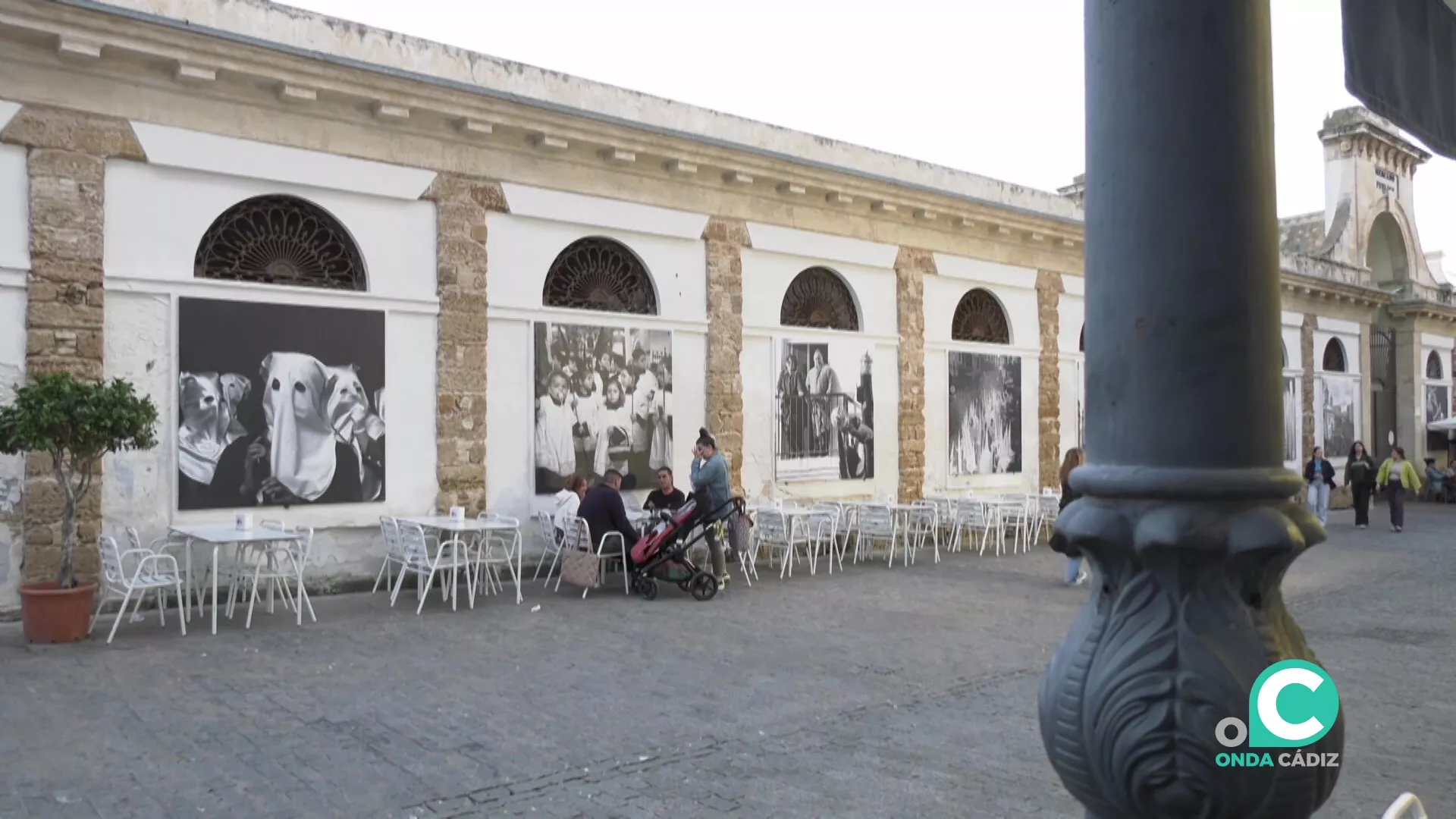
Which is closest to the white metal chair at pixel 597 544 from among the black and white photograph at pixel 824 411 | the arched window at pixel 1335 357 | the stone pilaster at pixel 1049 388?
the black and white photograph at pixel 824 411

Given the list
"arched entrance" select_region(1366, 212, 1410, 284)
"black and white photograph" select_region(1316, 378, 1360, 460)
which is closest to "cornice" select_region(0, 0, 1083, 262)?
"black and white photograph" select_region(1316, 378, 1360, 460)

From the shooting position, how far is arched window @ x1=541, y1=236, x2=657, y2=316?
12172mm

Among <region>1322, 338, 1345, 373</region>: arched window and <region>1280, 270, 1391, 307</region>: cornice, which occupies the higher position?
<region>1280, 270, 1391, 307</region>: cornice

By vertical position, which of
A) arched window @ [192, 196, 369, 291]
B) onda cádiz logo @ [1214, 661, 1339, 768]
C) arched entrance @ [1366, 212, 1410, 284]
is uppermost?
arched entrance @ [1366, 212, 1410, 284]

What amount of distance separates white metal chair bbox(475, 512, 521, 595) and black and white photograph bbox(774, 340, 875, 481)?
402 centimetres

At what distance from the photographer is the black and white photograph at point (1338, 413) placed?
24953mm

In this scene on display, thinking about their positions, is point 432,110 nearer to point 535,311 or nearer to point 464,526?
point 535,311

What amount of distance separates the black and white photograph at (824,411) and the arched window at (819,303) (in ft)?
1.19

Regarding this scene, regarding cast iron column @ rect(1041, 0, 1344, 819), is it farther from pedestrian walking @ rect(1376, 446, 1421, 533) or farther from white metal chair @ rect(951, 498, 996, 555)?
pedestrian walking @ rect(1376, 446, 1421, 533)

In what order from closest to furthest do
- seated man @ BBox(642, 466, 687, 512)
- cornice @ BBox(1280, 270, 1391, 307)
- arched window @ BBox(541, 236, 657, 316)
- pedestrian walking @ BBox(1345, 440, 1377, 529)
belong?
1. seated man @ BBox(642, 466, 687, 512)
2. arched window @ BBox(541, 236, 657, 316)
3. pedestrian walking @ BBox(1345, 440, 1377, 529)
4. cornice @ BBox(1280, 270, 1391, 307)

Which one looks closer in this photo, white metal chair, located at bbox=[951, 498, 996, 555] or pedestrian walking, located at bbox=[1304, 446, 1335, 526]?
white metal chair, located at bbox=[951, 498, 996, 555]

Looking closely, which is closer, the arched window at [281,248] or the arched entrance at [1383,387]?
the arched window at [281,248]

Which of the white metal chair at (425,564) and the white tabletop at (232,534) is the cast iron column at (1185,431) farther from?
the white metal chair at (425,564)

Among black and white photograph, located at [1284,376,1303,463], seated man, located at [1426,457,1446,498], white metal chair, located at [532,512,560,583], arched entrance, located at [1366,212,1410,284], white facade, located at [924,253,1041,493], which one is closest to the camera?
white metal chair, located at [532,512,560,583]
